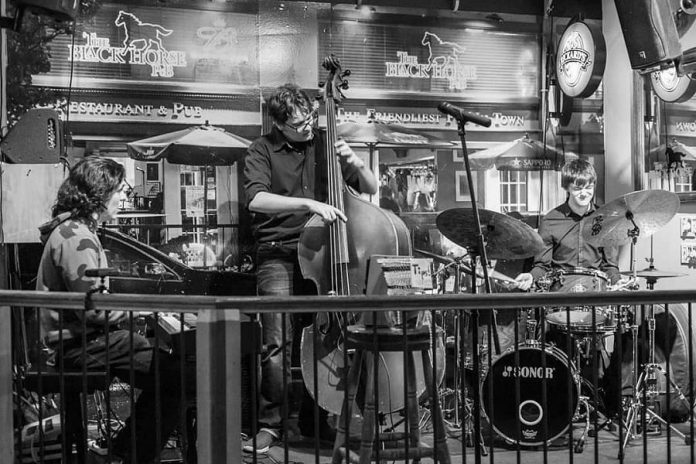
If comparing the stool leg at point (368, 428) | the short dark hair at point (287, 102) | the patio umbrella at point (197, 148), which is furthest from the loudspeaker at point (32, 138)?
the stool leg at point (368, 428)

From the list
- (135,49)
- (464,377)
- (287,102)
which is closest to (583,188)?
(287,102)

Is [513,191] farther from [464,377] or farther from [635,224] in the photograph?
[464,377]

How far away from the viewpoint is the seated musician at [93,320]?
3713mm

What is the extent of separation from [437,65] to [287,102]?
184 cm

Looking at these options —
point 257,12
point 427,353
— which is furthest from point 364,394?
point 257,12

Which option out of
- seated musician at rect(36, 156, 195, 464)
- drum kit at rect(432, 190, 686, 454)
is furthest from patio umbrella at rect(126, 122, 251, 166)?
drum kit at rect(432, 190, 686, 454)

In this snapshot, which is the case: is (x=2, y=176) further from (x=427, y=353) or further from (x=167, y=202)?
(x=427, y=353)

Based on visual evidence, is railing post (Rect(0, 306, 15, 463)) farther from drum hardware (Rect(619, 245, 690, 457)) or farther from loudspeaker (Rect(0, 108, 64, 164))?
drum hardware (Rect(619, 245, 690, 457))

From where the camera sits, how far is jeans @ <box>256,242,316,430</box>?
4.61 m

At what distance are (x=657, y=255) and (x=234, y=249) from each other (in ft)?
9.80

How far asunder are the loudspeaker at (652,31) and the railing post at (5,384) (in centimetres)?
379

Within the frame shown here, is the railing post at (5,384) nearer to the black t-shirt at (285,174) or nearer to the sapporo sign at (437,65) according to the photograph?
the black t-shirt at (285,174)

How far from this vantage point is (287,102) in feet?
15.1

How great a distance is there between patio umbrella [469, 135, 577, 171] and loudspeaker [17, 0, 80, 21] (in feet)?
9.70
